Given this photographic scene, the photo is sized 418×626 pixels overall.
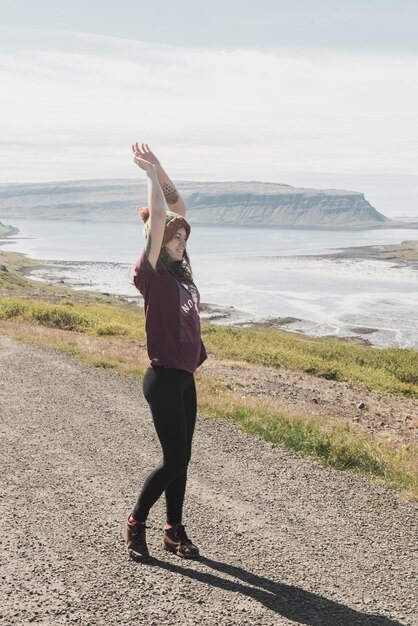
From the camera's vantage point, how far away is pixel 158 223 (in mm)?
5531

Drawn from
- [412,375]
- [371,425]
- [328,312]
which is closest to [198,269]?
[328,312]

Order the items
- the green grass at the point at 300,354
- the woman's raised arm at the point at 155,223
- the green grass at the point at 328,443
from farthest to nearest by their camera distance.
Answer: the green grass at the point at 300,354
the green grass at the point at 328,443
the woman's raised arm at the point at 155,223

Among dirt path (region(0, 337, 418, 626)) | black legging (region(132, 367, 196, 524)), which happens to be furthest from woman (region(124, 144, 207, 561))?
dirt path (region(0, 337, 418, 626))

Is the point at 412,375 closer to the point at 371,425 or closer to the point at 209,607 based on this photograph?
the point at 371,425

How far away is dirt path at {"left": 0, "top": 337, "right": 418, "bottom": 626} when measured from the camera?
5.31 meters

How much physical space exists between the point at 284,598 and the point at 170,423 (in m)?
1.71

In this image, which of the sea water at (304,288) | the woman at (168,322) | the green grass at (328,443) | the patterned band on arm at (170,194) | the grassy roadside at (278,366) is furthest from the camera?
the sea water at (304,288)

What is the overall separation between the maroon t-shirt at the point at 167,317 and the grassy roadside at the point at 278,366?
3.97 meters

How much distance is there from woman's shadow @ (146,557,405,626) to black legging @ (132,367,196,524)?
2.25ft

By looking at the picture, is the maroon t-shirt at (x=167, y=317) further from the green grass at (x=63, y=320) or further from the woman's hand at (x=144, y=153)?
the green grass at (x=63, y=320)

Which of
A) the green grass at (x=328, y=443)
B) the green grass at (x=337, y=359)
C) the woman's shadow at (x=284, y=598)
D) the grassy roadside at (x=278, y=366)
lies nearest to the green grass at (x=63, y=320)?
the grassy roadside at (x=278, y=366)

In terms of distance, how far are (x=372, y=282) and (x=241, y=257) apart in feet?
227

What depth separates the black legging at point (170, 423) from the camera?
573 cm

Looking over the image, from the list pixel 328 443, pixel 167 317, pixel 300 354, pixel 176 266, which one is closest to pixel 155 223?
pixel 176 266
